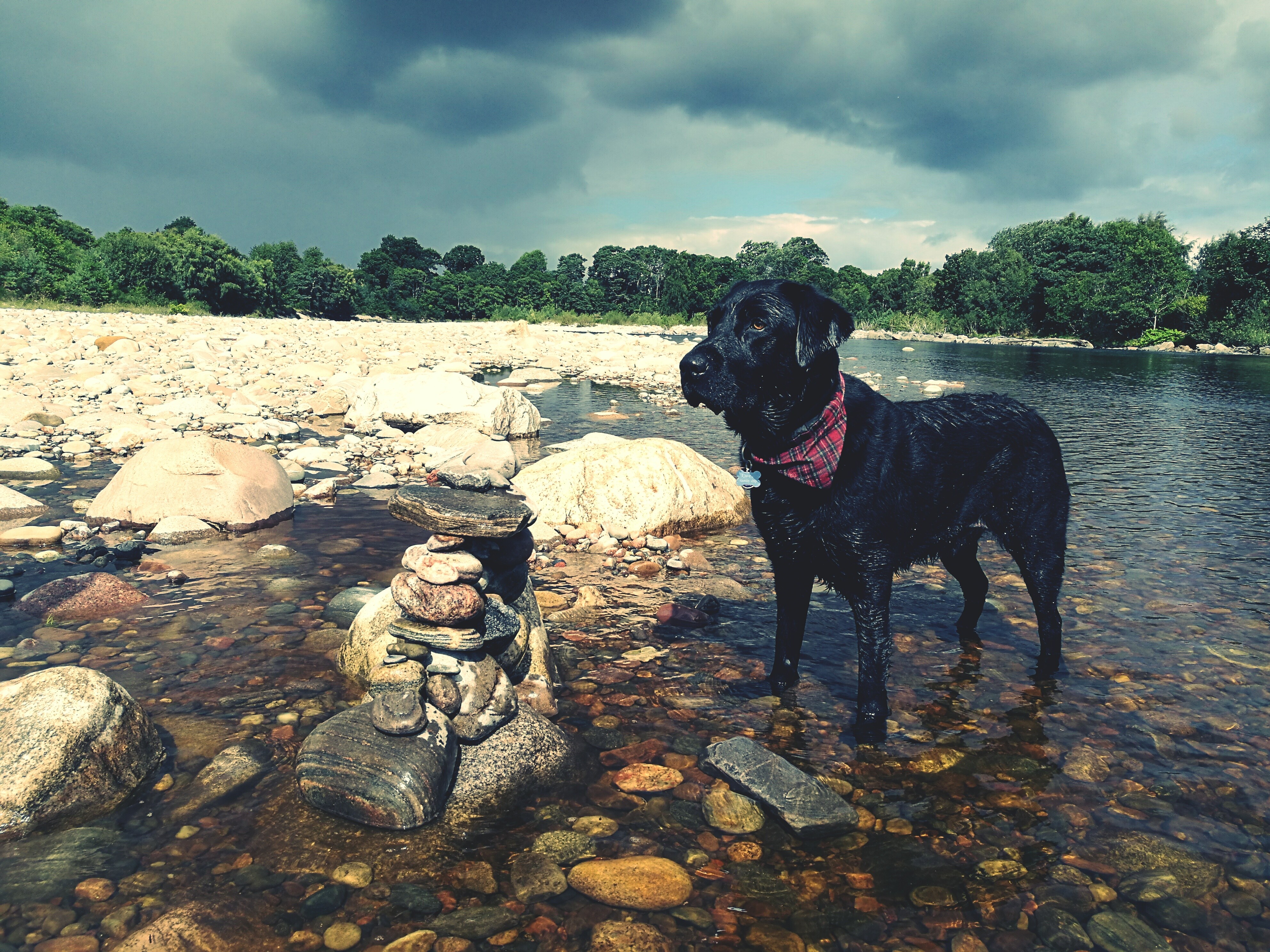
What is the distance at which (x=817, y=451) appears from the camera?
396 cm

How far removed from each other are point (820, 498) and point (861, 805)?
1.78 meters

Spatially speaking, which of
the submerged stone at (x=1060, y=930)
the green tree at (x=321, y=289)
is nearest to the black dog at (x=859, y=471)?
the submerged stone at (x=1060, y=930)

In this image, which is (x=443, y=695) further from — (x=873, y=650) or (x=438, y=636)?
(x=873, y=650)

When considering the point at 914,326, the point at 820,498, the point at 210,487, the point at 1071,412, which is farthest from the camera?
the point at 914,326

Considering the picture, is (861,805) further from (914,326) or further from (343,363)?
(914,326)

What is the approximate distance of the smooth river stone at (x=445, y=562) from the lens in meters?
4.23

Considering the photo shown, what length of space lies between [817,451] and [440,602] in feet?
7.94

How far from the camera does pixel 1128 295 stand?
252 ft

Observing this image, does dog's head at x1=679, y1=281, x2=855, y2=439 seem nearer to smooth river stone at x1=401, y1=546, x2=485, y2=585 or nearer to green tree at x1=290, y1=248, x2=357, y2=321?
smooth river stone at x1=401, y1=546, x2=485, y2=585

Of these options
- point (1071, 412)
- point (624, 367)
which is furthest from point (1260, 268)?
point (624, 367)

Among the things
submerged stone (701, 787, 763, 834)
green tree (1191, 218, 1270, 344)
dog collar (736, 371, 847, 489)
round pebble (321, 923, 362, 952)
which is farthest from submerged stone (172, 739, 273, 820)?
green tree (1191, 218, 1270, 344)

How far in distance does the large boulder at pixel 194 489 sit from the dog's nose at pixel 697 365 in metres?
7.01

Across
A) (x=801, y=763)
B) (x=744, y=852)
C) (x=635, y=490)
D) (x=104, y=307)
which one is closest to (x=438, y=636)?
(x=744, y=852)

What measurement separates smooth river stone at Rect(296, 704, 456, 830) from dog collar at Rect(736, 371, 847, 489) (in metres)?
2.34
